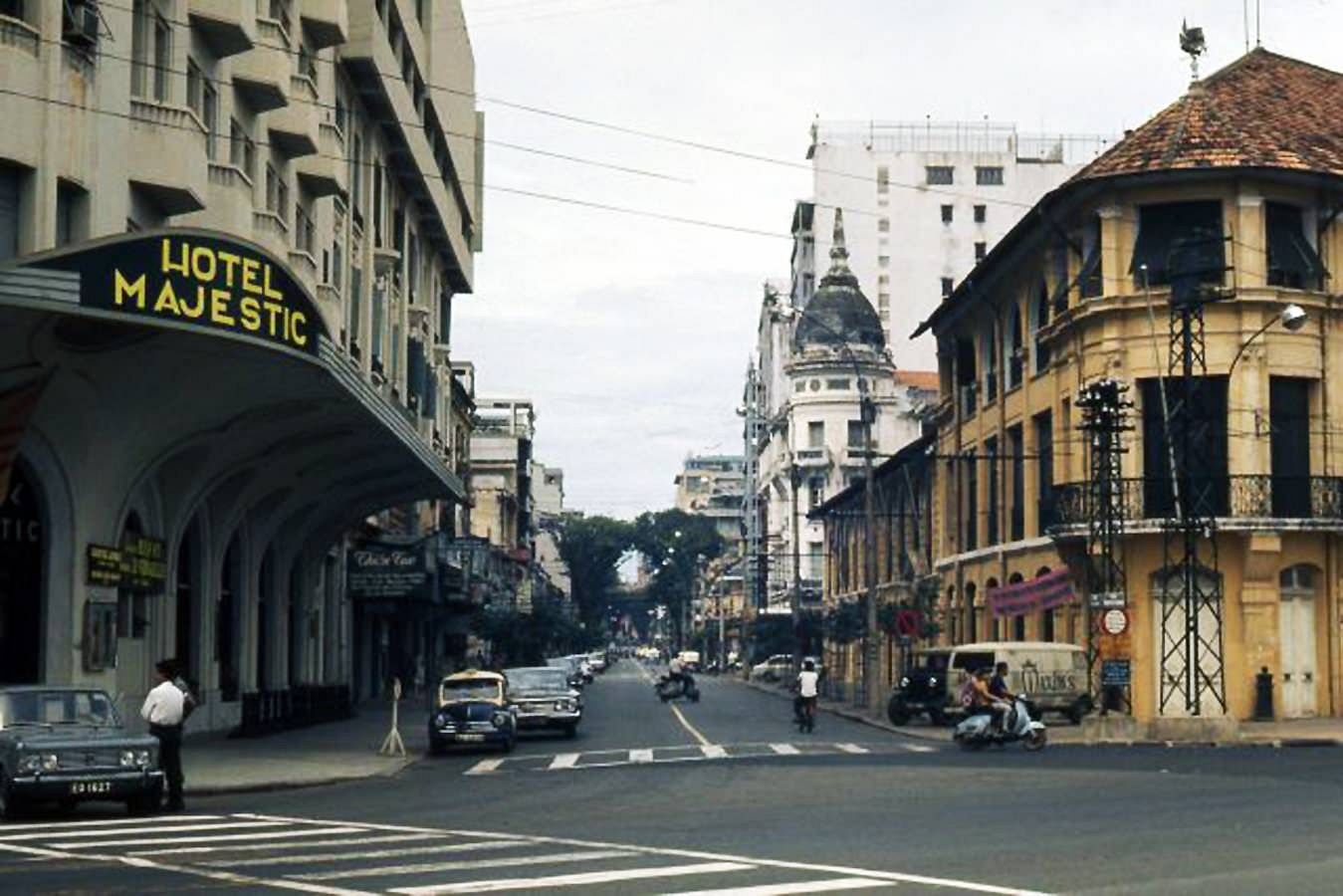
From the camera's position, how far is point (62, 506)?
32.3 metres

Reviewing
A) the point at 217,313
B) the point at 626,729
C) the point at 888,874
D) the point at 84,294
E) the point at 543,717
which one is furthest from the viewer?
the point at 626,729

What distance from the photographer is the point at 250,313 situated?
96.1 feet

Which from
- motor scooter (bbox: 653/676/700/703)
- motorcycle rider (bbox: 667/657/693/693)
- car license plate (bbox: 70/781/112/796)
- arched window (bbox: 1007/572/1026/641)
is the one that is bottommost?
motor scooter (bbox: 653/676/700/703)

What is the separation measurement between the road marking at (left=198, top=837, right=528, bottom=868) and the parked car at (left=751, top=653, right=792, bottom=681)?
248 feet

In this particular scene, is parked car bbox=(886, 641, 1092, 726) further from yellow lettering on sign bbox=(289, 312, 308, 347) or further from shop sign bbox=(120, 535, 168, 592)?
yellow lettering on sign bbox=(289, 312, 308, 347)

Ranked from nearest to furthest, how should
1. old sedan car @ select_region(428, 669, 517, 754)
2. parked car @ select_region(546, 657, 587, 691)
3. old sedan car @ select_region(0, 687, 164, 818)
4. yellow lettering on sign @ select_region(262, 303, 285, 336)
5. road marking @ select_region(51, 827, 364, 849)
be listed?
road marking @ select_region(51, 827, 364, 849), old sedan car @ select_region(0, 687, 164, 818), yellow lettering on sign @ select_region(262, 303, 285, 336), old sedan car @ select_region(428, 669, 517, 754), parked car @ select_region(546, 657, 587, 691)

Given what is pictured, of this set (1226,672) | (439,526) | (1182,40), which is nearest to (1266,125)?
(1182,40)

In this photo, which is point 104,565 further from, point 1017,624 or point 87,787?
point 1017,624

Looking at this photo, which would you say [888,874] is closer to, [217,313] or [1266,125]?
[217,313]

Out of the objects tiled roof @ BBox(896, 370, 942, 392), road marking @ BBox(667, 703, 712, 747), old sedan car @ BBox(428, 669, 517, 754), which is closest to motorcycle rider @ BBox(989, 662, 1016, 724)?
road marking @ BBox(667, 703, 712, 747)

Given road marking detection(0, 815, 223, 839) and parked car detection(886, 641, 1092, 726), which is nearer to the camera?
road marking detection(0, 815, 223, 839)

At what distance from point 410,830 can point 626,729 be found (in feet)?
90.1

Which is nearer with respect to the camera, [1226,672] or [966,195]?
[1226,672]

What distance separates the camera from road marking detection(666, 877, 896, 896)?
14.1 metres
